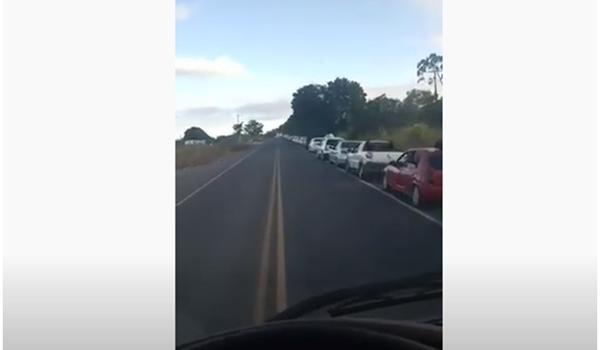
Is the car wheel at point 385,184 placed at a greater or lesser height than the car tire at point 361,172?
lesser

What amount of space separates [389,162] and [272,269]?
637 mm

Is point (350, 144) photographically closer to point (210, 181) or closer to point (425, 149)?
point (425, 149)

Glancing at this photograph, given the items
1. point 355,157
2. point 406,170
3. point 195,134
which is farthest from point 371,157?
point 195,134

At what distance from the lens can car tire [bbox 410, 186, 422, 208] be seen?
2675mm

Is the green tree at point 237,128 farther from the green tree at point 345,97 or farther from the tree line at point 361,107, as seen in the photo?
the green tree at point 345,97

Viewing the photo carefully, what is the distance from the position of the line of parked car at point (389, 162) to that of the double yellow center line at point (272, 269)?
301 millimetres

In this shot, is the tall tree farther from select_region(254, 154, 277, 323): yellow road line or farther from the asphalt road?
select_region(254, 154, 277, 323): yellow road line

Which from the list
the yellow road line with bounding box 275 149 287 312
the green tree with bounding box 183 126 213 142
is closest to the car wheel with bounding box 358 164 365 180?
the yellow road line with bounding box 275 149 287 312

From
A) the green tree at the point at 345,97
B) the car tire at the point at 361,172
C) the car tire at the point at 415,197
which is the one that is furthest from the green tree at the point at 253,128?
the car tire at the point at 415,197

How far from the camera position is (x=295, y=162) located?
9.41 feet

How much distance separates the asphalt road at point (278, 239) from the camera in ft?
8.13

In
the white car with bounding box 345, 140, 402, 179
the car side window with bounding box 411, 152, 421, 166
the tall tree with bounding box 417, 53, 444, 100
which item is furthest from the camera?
the white car with bounding box 345, 140, 402, 179

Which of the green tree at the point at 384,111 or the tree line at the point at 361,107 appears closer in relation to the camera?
the tree line at the point at 361,107
